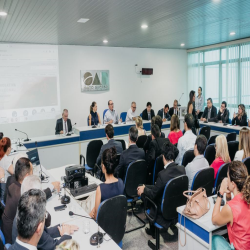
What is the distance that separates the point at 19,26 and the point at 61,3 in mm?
1977

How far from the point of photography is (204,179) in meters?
3.20

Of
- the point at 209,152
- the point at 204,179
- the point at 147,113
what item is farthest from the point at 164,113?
the point at 204,179

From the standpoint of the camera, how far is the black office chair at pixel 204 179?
311cm

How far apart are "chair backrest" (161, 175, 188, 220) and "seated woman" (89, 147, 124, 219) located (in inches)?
21.1

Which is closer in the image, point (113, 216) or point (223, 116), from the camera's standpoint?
point (113, 216)

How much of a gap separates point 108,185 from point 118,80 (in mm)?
7342

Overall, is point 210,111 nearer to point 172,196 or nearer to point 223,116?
point 223,116

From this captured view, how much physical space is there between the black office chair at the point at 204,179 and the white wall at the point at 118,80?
6.43 m

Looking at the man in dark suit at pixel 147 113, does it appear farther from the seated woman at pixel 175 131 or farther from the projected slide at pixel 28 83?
the seated woman at pixel 175 131

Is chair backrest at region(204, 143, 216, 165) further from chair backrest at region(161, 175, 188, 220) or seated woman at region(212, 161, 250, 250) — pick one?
seated woman at region(212, 161, 250, 250)

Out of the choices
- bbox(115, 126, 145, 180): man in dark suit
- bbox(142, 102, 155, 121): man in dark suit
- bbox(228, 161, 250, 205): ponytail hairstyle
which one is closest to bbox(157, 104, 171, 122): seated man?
bbox(142, 102, 155, 121): man in dark suit

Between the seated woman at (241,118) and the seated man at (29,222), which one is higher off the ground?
the seated woman at (241,118)

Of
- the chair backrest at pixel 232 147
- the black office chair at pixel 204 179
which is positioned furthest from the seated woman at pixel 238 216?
the chair backrest at pixel 232 147

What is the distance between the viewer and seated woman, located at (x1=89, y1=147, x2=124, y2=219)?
8.83 feet
